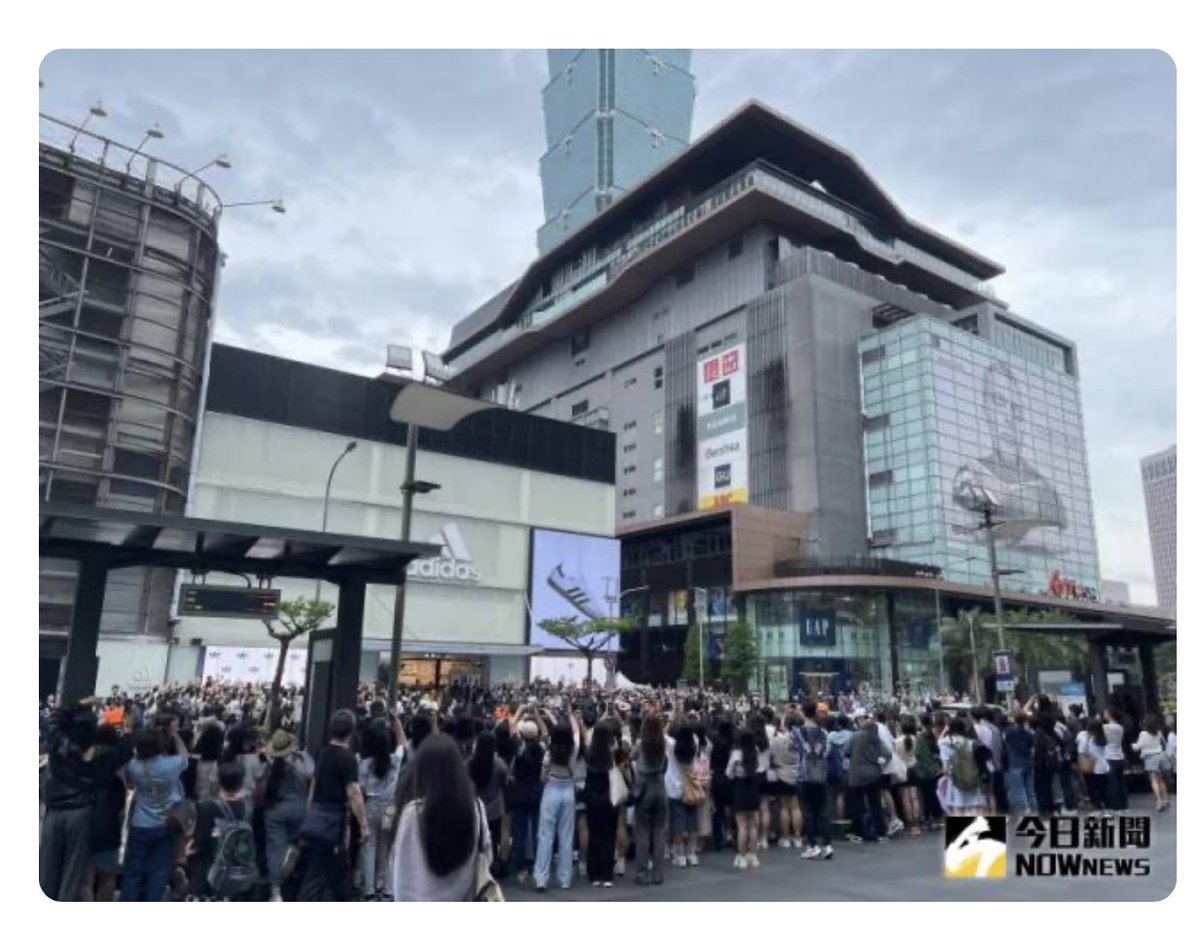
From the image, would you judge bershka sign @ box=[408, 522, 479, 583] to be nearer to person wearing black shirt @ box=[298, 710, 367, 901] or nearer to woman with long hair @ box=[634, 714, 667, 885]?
woman with long hair @ box=[634, 714, 667, 885]

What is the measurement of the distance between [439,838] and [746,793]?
7063mm

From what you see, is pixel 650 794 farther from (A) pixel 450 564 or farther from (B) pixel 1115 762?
(A) pixel 450 564

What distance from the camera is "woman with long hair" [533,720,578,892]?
956 centimetres

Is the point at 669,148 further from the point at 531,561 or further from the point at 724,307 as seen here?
the point at 531,561

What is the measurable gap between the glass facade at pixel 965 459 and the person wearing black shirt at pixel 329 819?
64553mm

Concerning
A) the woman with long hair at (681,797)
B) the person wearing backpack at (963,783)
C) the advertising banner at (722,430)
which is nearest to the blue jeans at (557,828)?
the woman with long hair at (681,797)

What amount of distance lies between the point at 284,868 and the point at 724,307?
78.2 metres

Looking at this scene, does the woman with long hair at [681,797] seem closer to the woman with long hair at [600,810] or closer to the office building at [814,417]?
the woman with long hair at [600,810]

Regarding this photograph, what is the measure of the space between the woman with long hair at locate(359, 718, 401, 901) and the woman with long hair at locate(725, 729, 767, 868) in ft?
13.7

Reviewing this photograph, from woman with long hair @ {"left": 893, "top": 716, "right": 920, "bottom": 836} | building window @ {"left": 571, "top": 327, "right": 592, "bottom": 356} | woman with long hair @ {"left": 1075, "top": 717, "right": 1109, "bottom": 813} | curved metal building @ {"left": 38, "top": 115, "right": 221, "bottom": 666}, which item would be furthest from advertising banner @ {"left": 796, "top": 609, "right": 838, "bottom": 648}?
building window @ {"left": 571, "top": 327, "right": 592, "bottom": 356}

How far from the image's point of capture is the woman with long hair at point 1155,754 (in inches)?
590

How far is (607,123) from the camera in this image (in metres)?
151

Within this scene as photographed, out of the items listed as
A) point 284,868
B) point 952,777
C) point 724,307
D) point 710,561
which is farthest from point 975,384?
point 284,868

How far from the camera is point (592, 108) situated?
5945 inches
